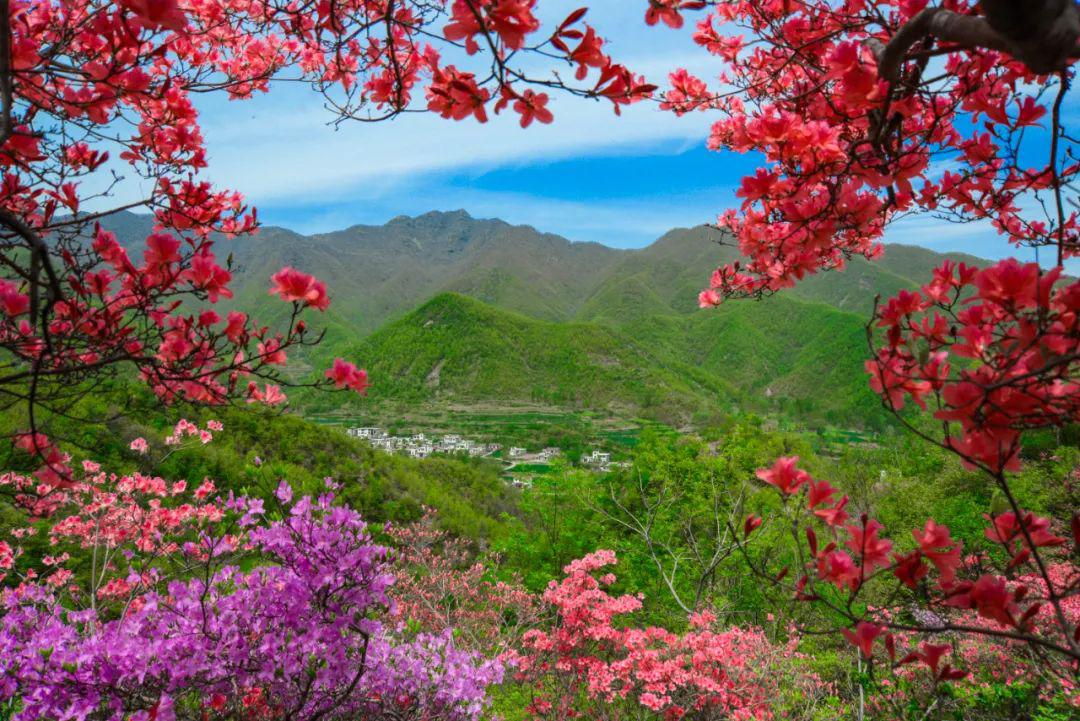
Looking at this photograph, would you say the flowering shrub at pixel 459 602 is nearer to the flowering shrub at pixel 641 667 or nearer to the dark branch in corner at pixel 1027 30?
the flowering shrub at pixel 641 667

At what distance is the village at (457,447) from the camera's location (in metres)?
60.2

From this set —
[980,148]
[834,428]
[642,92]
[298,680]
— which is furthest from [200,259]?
[834,428]

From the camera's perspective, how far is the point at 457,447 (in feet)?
213

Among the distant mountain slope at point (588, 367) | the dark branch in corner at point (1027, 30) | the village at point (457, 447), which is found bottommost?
the village at point (457, 447)

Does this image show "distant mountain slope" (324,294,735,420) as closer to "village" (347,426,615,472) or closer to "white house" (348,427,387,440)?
"white house" (348,427,387,440)

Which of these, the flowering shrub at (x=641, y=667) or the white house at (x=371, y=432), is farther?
the white house at (x=371, y=432)

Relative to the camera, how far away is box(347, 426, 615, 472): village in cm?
6016

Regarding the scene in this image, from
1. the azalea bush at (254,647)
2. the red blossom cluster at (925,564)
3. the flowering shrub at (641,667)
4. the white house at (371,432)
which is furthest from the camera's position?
the white house at (371,432)

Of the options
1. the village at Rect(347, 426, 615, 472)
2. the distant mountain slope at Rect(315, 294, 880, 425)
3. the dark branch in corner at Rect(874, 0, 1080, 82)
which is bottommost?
the village at Rect(347, 426, 615, 472)

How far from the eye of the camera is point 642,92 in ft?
4.23

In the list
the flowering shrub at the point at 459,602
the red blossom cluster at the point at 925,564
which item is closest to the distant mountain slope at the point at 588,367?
the flowering shrub at the point at 459,602

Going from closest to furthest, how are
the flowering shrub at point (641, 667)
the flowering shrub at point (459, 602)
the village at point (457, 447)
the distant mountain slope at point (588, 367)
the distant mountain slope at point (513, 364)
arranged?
the flowering shrub at point (641, 667)
the flowering shrub at point (459, 602)
the village at point (457, 447)
the distant mountain slope at point (588, 367)
the distant mountain slope at point (513, 364)

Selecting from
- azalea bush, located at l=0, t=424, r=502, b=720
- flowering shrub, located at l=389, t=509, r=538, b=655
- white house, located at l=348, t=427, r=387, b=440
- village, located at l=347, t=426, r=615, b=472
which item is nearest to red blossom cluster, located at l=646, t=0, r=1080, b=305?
azalea bush, located at l=0, t=424, r=502, b=720

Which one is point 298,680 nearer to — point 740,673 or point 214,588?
point 214,588
